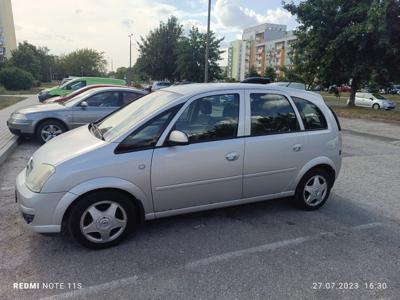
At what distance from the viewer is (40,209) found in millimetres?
3076

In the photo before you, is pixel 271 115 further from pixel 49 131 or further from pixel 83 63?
pixel 83 63

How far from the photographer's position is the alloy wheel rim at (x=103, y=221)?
324 centimetres

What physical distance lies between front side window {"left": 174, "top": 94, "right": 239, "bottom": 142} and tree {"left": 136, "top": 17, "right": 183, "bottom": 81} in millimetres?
33292

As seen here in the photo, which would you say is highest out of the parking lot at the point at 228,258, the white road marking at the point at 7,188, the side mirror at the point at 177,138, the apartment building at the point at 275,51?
the apartment building at the point at 275,51

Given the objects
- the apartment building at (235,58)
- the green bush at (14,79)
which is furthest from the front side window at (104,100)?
the apartment building at (235,58)

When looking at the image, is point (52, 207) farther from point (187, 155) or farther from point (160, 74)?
point (160, 74)

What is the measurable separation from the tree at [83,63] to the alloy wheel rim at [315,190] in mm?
70932

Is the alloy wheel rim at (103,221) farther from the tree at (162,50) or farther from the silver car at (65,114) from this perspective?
the tree at (162,50)

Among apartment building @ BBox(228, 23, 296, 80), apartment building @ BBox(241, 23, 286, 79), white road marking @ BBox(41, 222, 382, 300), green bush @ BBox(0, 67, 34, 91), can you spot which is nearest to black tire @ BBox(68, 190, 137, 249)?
white road marking @ BBox(41, 222, 382, 300)

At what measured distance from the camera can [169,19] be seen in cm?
3741

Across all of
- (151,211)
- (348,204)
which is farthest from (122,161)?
(348,204)

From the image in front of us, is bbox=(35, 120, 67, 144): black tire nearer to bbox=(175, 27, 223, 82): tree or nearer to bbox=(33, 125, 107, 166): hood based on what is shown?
bbox=(33, 125, 107, 166): hood

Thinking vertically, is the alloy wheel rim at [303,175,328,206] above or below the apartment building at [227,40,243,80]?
below

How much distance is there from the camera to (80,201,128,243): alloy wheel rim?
10.6 feet
